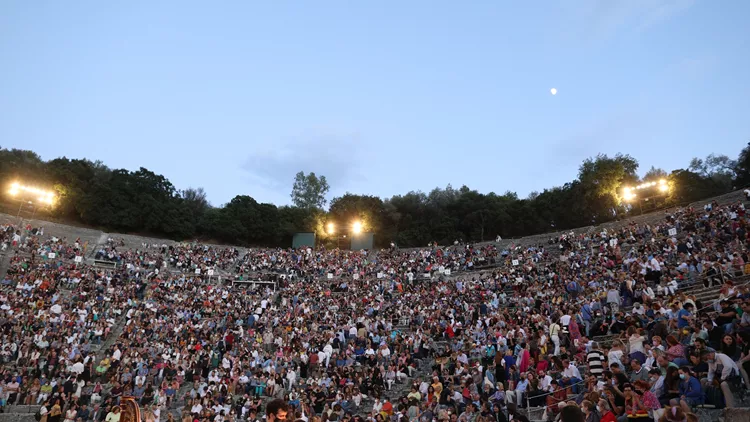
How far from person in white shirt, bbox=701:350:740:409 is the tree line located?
34.3 metres

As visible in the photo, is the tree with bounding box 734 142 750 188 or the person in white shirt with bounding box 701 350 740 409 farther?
the tree with bounding box 734 142 750 188

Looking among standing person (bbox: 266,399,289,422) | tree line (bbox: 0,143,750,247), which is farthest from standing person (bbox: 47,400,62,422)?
tree line (bbox: 0,143,750,247)

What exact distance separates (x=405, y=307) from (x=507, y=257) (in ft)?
33.7

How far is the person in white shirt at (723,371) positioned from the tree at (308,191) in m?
59.0

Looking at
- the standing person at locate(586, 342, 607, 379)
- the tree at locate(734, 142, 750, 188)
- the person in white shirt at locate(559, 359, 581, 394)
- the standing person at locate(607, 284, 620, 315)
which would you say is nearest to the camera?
the standing person at locate(586, 342, 607, 379)

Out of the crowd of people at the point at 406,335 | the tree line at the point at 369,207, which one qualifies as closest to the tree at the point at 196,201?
the tree line at the point at 369,207

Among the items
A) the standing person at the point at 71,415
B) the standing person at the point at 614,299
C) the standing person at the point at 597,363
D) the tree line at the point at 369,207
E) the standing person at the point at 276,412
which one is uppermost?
the tree line at the point at 369,207

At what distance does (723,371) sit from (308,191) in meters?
60.4

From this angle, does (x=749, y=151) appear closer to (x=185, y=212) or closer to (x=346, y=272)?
(x=346, y=272)

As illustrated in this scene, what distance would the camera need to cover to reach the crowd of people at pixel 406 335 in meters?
8.97

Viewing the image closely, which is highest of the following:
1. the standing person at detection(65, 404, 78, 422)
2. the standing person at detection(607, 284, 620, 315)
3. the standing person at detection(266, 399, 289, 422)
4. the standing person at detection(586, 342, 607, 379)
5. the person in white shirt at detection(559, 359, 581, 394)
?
the standing person at detection(607, 284, 620, 315)

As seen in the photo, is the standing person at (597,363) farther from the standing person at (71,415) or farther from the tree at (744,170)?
the tree at (744,170)

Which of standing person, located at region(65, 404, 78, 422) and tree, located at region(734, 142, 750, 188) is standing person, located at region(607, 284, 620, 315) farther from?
tree, located at region(734, 142, 750, 188)

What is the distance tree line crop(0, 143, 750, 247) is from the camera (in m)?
42.8
